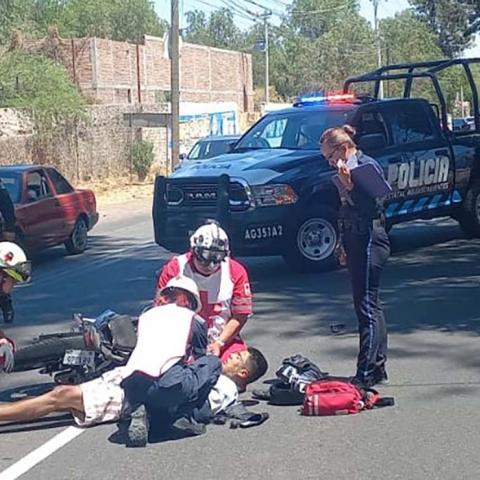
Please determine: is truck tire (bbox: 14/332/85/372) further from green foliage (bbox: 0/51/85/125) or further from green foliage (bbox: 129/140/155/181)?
green foliage (bbox: 129/140/155/181)

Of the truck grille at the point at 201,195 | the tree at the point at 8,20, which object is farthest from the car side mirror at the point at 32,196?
the tree at the point at 8,20

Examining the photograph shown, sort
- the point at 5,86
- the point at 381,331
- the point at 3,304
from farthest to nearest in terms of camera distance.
A: the point at 5,86
the point at 3,304
the point at 381,331

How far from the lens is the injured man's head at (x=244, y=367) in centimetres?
797

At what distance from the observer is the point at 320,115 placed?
48.4 ft

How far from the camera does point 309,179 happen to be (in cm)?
1356

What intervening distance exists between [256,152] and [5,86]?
22.0 metres

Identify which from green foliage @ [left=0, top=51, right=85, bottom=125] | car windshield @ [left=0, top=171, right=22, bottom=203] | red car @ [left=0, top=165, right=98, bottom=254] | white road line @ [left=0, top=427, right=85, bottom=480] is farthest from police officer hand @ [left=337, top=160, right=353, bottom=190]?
green foliage @ [left=0, top=51, right=85, bottom=125]

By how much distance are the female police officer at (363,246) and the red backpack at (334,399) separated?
463mm

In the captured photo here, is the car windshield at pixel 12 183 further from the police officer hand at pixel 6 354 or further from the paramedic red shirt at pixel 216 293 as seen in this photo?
the police officer hand at pixel 6 354

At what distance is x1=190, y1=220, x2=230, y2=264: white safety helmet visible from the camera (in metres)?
7.86

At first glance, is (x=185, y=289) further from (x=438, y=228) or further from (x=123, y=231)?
(x=123, y=231)

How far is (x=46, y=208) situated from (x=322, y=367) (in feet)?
29.0

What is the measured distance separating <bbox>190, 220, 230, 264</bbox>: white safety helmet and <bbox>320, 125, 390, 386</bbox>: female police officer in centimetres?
88

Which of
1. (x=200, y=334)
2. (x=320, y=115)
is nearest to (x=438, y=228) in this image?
(x=320, y=115)
